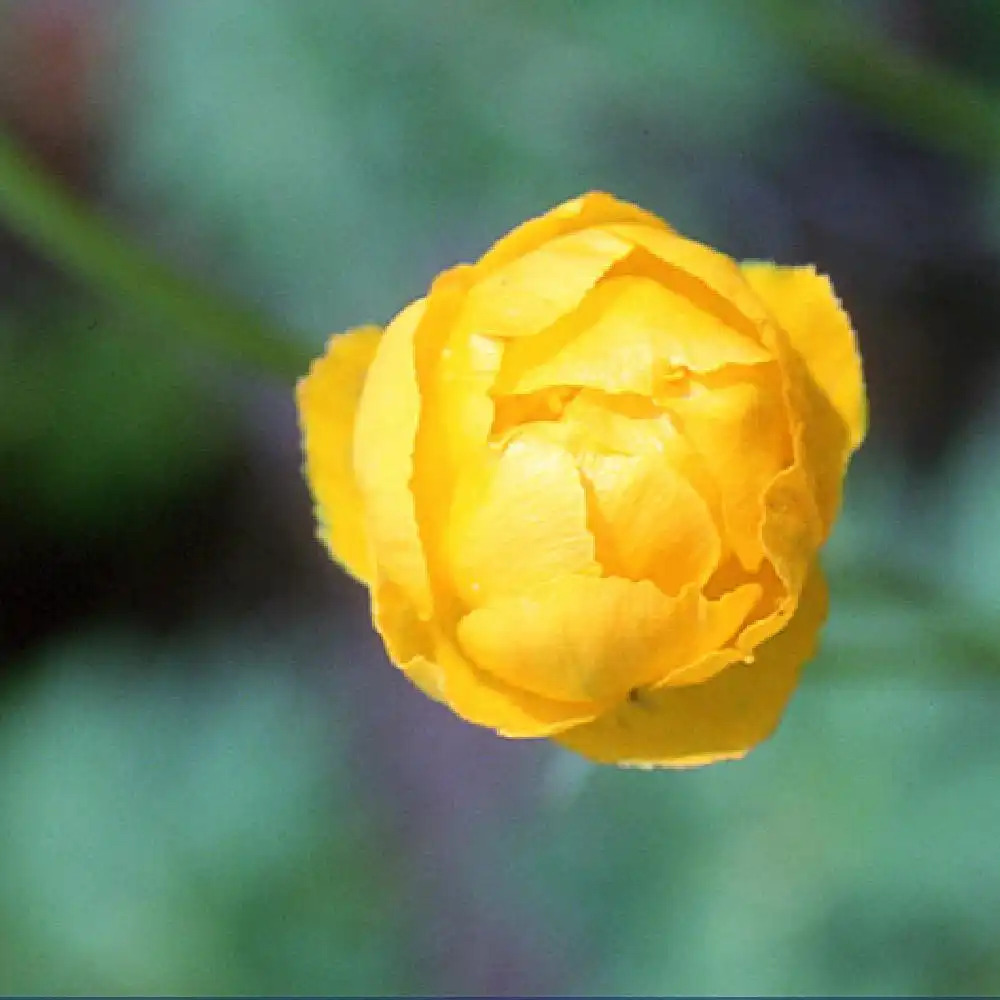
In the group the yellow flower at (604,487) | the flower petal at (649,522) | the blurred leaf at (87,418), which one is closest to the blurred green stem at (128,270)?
the yellow flower at (604,487)

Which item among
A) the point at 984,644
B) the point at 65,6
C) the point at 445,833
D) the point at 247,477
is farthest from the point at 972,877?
the point at 65,6

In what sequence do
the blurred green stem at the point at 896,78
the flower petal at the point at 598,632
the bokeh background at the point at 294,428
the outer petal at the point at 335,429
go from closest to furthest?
the flower petal at the point at 598,632 → the outer petal at the point at 335,429 → the blurred green stem at the point at 896,78 → the bokeh background at the point at 294,428

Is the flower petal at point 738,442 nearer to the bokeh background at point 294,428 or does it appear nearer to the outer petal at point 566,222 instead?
the outer petal at point 566,222

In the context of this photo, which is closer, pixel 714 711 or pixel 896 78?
pixel 714 711

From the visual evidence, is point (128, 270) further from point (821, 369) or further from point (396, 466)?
point (821, 369)

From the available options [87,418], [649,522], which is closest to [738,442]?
[649,522]

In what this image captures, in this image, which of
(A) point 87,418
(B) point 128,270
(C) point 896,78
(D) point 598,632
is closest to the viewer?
(D) point 598,632

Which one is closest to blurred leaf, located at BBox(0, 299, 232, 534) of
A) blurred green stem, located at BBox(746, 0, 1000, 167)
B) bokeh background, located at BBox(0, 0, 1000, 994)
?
bokeh background, located at BBox(0, 0, 1000, 994)
